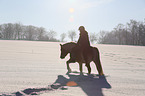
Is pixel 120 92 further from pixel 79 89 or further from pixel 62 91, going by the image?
pixel 62 91

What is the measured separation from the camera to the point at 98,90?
8.12 feet

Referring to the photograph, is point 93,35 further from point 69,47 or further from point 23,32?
point 69,47

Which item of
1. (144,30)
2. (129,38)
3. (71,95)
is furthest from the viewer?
(129,38)

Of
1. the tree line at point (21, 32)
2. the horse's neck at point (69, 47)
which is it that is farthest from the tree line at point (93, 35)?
the horse's neck at point (69, 47)

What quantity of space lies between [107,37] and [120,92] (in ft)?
293

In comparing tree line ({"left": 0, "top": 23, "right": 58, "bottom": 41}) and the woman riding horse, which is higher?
tree line ({"left": 0, "top": 23, "right": 58, "bottom": 41})

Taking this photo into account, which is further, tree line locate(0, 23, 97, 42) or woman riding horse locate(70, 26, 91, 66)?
tree line locate(0, 23, 97, 42)

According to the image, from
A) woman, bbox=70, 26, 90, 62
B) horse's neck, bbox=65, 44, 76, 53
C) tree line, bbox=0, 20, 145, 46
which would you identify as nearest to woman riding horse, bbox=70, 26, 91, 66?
woman, bbox=70, 26, 90, 62

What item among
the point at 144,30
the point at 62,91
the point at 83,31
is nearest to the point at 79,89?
the point at 62,91

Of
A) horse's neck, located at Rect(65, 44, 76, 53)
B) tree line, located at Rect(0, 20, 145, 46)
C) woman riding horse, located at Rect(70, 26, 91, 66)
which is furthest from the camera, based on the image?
tree line, located at Rect(0, 20, 145, 46)

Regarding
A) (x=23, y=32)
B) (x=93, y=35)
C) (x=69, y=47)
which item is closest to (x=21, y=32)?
(x=23, y=32)

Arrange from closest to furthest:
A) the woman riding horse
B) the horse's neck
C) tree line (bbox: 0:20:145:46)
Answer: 1. the woman riding horse
2. the horse's neck
3. tree line (bbox: 0:20:145:46)

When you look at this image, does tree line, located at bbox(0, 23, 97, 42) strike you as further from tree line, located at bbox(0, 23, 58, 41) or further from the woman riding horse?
the woman riding horse

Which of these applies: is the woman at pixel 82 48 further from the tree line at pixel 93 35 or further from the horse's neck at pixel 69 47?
the tree line at pixel 93 35
